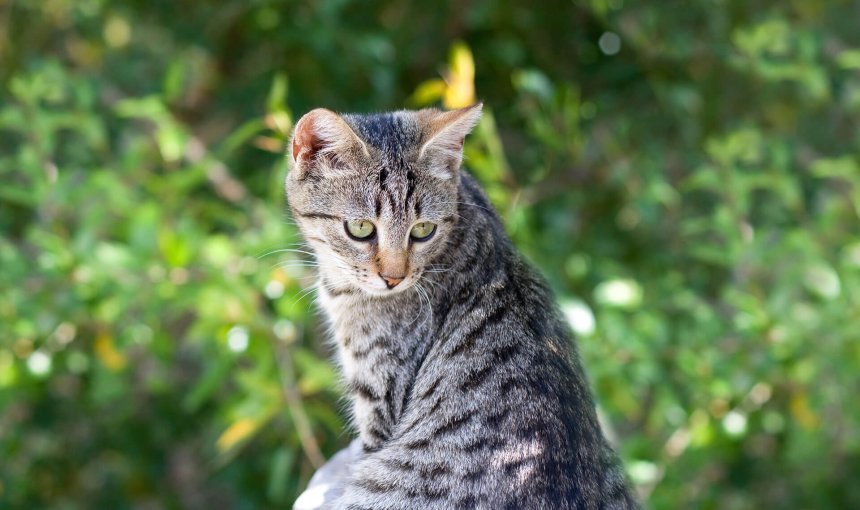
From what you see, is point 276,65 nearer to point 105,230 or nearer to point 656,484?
point 105,230

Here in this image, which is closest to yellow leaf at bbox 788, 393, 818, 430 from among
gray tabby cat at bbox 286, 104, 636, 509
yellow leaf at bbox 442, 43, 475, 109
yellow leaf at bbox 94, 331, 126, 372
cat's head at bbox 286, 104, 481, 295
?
gray tabby cat at bbox 286, 104, 636, 509

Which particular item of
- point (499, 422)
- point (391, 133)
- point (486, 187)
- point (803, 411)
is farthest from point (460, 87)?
point (803, 411)

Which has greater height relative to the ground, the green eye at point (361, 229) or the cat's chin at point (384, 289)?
the green eye at point (361, 229)

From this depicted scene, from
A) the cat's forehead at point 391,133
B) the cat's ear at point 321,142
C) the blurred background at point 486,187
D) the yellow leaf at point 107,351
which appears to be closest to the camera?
the cat's ear at point 321,142

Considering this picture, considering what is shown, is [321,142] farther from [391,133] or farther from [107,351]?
[107,351]

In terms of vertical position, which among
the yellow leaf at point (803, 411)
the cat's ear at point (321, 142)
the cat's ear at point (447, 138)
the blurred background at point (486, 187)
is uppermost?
the cat's ear at point (321, 142)

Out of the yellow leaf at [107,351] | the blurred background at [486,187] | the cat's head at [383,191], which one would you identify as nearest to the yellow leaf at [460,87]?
the blurred background at [486,187]

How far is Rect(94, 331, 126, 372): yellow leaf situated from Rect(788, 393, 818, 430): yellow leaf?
2531 millimetres

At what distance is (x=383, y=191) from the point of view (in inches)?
98.7

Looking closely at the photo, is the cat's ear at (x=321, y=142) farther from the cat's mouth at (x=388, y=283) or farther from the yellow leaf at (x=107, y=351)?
the yellow leaf at (x=107, y=351)

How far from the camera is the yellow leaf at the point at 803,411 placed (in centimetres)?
363

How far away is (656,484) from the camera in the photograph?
11.9 feet

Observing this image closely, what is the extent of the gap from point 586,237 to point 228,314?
167 centimetres

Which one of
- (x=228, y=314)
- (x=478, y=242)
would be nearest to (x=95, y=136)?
(x=228, y=314)
